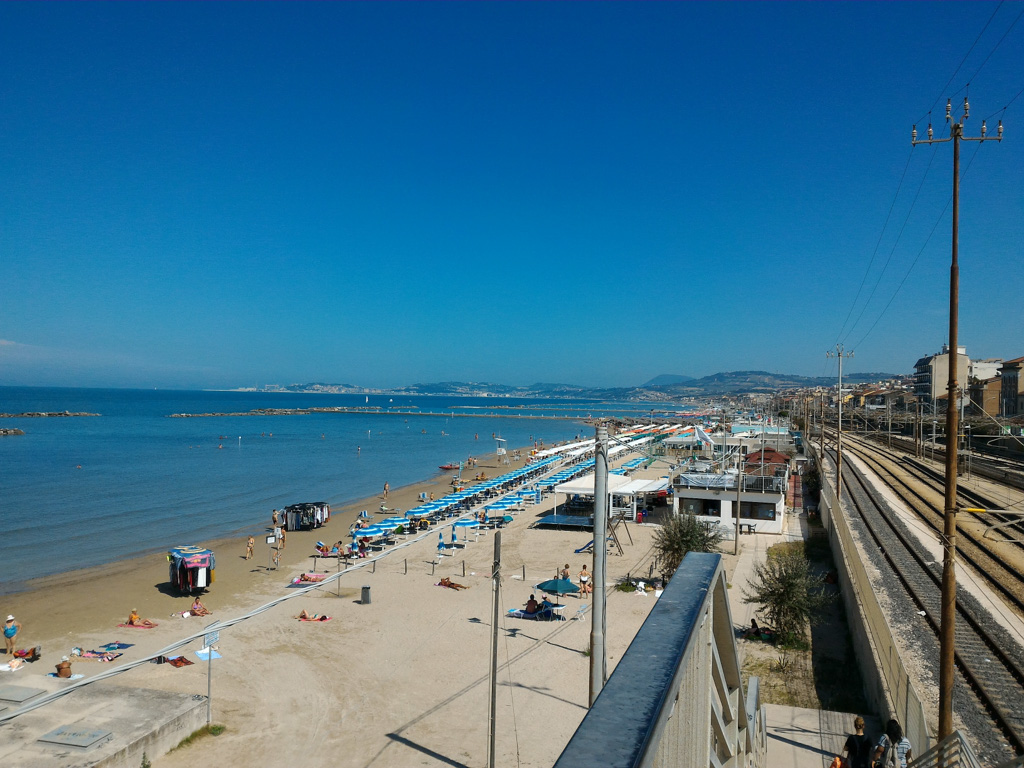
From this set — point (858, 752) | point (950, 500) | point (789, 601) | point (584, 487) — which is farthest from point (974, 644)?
point (584, 487)

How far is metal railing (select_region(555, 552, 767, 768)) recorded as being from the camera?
118cm

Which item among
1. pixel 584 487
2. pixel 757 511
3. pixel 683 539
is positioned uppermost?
pixel 584 487

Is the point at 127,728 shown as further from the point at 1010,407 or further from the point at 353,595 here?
the point at 1010,407

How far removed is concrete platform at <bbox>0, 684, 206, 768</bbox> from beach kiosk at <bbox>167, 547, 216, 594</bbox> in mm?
8246

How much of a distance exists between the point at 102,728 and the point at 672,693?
13.5m

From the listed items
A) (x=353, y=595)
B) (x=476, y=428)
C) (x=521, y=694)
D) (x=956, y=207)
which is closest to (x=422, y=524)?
(x=353, y=595)

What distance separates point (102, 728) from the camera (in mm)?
11555

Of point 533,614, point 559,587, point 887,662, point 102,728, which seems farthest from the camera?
point 559,587

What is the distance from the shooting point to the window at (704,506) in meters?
30.0

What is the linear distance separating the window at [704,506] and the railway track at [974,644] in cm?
563

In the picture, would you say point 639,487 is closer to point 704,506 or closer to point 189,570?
point 704,506

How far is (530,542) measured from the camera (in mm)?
28641

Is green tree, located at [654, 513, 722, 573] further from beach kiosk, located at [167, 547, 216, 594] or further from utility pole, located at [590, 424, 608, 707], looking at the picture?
beach kiosk, located at [167, 547, 216, 594]

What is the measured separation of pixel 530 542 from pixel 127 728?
18.6m
